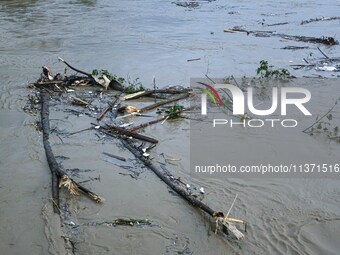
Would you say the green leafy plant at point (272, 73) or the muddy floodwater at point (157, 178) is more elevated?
the green leafy plant at point (272, 73)

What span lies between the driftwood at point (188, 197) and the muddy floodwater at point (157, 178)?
8cm

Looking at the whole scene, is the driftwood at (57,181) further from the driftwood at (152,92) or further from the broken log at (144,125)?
the driftwood at (152,92)

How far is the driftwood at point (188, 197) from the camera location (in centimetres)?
425

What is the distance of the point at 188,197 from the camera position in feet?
15.9

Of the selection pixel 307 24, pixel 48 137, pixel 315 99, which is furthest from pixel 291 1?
pixel 48 137

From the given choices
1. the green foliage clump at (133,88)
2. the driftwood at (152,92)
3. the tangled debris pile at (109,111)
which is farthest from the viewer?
the green foliage clump at (133,88)

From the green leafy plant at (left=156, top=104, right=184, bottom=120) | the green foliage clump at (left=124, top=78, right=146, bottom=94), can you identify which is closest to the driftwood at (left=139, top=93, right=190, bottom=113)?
the green leafy plant at (left=156, top=104, right=184, bottom=120)

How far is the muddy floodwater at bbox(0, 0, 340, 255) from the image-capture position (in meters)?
4.27

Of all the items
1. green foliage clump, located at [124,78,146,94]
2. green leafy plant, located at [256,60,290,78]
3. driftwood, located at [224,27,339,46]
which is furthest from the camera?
driftwood, located at [224,27,339,46]

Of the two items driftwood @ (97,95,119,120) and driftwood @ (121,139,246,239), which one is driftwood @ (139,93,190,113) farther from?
driftwood @ (121,139,246,239)

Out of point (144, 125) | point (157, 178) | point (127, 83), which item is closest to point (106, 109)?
point (144, 125)

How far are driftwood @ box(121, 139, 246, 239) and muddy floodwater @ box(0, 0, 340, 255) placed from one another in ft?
0.26

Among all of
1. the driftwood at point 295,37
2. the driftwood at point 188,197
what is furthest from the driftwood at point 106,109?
the driftwood at point 295,37

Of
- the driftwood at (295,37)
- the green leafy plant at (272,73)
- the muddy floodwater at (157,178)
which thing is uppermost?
the driftwood at (295,37)
